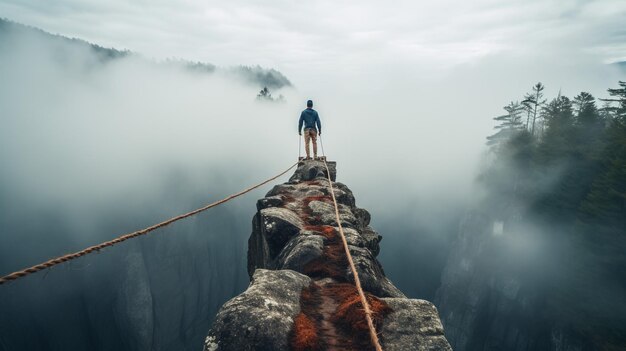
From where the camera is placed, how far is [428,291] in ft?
289

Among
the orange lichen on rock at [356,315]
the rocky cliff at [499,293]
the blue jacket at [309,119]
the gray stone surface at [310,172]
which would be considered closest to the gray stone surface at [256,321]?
the orange lichen on rock at [356,315]

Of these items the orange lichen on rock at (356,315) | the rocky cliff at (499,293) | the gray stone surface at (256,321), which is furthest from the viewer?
the rocky cliff at (499,293)

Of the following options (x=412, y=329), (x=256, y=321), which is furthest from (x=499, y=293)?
(x=256, y=321)

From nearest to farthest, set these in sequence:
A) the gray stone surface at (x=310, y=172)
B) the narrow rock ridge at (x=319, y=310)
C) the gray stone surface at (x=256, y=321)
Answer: the gray stone surface at (x=256, y=321)
the narrow rock ridge at (x=319, y=310)
the gray stone surface at (x=310, y=172)

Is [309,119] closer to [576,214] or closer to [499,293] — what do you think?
[576,214]

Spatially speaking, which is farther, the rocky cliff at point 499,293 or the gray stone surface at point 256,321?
the rocky cliff at point 499,293

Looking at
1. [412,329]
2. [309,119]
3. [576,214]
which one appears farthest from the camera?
[576,214]

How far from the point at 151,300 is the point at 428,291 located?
72742 mm

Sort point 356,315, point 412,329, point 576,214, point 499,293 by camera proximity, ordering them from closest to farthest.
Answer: point 412,329, point 356,315, point 576,214, point 499,293

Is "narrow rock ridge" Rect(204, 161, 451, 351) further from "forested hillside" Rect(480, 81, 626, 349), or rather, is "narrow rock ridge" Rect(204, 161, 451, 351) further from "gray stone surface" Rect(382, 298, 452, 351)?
"forested hillside" Rect(480, 81, 626, 349)

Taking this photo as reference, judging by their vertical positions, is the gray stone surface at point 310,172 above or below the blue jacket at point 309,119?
below

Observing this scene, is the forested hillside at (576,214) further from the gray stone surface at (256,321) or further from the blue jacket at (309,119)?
the gray stone surface at (256,321)

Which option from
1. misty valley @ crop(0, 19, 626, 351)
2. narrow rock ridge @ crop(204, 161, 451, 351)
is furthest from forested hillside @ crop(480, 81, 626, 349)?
narrow rock ridge @ crop(204, 161, 451, 351)

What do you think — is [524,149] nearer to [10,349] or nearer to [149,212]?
[149,212]
